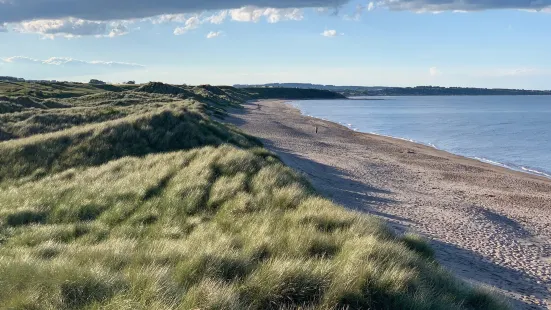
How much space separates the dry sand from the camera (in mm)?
10922

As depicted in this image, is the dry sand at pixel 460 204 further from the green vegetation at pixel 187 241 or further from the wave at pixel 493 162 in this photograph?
the green vegetation at pixel 187 241

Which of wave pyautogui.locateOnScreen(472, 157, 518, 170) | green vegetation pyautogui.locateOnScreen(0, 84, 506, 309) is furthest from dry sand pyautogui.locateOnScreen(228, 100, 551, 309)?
green vegetation pyautogui.locateOnScreen(0, 84, 506, 309)

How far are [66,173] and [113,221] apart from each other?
5.76 meters

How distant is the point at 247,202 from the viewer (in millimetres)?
10188

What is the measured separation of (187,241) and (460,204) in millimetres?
14147

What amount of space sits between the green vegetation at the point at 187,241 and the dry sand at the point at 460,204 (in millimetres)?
2717

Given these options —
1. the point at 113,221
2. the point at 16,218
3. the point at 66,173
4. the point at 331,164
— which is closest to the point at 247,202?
the point at 113,221

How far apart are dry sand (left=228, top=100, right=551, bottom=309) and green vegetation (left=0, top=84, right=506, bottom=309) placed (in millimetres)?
2717

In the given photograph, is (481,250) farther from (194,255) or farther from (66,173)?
(66,173)

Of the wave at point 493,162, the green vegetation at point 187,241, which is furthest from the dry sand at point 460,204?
the green vegetation at point 187,241

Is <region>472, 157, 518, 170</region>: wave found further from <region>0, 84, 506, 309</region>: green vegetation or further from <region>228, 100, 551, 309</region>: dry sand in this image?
<region>0, 84, 506, 309</region>: green vegetation

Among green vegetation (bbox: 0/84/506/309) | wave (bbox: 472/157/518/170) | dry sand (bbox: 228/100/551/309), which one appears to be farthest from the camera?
wave (bbox: 472/157/518/170)

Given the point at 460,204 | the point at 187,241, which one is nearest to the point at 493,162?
the point at 460,204

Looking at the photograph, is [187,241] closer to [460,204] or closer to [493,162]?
[460,204]
